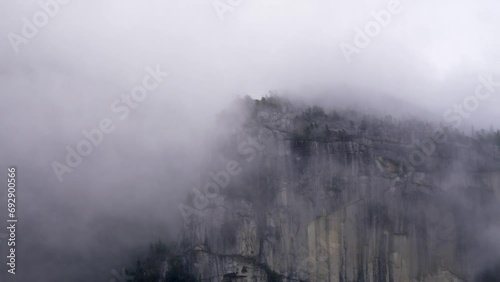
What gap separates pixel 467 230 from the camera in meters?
114

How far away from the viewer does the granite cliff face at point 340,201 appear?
112 m

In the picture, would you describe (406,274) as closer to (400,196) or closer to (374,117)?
(400,196)

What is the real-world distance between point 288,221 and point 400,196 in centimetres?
1192

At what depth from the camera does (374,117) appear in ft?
380

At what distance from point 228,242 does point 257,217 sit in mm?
3956

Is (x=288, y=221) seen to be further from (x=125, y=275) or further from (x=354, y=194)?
(x=125, y=275)

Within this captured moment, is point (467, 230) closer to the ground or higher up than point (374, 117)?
closer to the ground

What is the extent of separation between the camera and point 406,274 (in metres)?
112

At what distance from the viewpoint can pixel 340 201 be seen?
113 meters

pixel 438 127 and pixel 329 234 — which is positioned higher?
pixel 438 127

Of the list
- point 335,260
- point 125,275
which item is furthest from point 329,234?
point 125,275

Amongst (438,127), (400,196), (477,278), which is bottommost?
(477,278)

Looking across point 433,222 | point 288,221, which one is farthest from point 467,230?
point 288,221

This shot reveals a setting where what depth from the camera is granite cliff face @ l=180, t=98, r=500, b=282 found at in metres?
112
